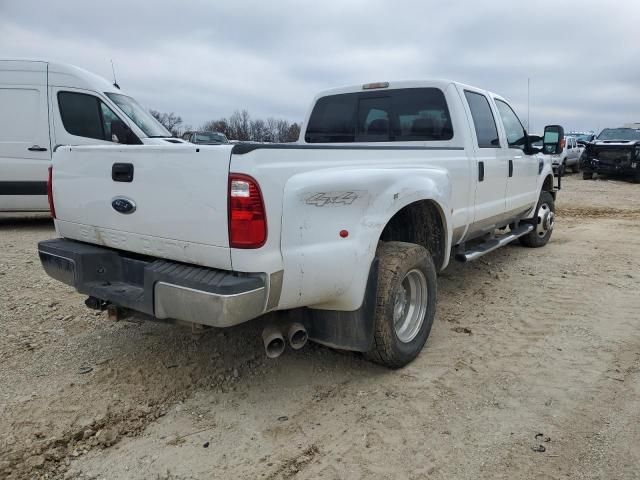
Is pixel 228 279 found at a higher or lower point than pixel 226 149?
lower

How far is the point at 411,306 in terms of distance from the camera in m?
3.54

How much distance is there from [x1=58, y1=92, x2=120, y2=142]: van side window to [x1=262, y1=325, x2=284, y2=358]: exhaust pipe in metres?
6.49

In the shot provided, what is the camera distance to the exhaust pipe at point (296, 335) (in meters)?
2.80

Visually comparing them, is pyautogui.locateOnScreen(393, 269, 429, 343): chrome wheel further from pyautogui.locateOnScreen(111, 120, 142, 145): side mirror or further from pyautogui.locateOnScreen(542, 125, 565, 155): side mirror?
pyautogui.locateOnScreen(111, 120, 142, 145): side mirror

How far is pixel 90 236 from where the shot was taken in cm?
309

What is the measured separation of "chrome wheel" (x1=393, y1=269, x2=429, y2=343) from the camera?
3.40 m

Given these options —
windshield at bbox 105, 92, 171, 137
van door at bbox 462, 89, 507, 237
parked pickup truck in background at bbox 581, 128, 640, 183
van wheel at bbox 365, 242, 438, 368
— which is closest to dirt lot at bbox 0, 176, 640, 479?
van wheel at bbox 365, 242, 438, 368

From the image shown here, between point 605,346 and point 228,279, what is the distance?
2.91 meters

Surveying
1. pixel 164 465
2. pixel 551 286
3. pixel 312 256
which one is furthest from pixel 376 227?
pixel 551 286

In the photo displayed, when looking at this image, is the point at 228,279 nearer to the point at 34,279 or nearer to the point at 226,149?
the point at 226,149

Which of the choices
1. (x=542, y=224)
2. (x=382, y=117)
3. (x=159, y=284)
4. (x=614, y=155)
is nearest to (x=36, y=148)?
(x=382, y=117)

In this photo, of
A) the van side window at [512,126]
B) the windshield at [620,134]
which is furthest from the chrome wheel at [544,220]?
the windshield at [620,134]

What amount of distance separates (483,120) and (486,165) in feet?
1.67

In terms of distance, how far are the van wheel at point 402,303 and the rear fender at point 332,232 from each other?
0.26 m
